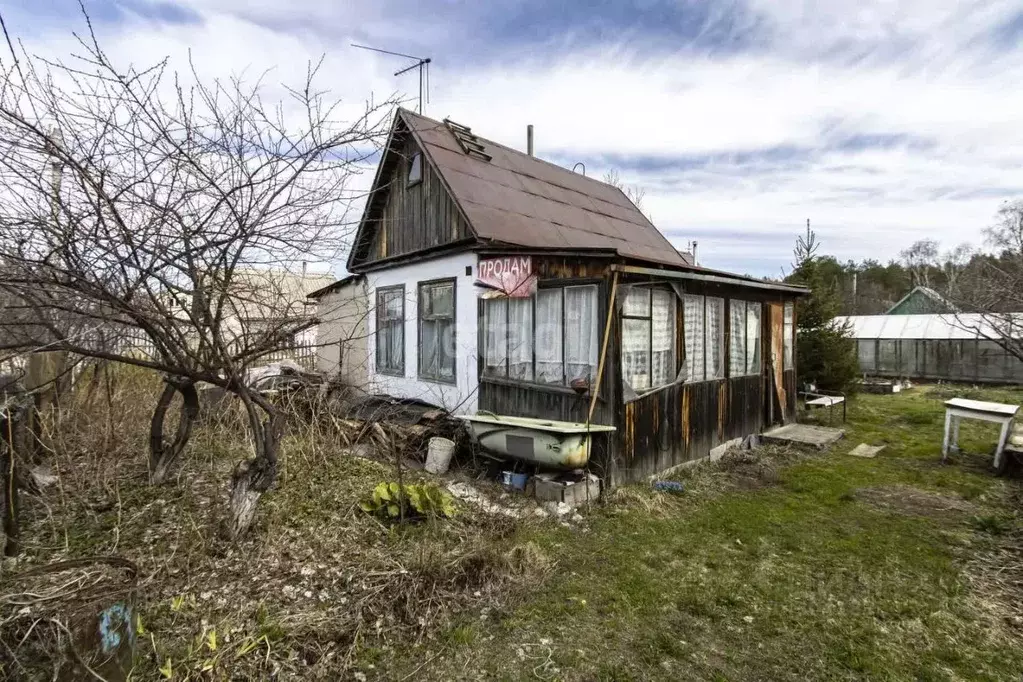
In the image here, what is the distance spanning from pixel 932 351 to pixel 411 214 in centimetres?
1895

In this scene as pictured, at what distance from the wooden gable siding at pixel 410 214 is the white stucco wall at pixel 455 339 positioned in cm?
33

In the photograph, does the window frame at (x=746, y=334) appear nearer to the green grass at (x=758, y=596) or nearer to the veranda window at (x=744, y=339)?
the veranda window at (x=744, y=339)

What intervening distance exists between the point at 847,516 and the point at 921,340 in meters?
17.2

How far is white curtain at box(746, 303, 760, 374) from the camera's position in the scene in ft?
27.5

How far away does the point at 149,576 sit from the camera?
3.48 m

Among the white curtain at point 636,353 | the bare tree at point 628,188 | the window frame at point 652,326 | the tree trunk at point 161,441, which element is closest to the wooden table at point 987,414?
the window frame at point 652,326

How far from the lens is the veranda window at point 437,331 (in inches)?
308

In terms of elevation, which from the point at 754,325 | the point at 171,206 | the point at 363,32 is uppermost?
the point at 363,32

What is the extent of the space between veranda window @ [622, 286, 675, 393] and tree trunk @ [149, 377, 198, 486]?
4.24 m

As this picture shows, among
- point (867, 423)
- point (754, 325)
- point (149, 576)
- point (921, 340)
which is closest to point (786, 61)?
point (754, 325)

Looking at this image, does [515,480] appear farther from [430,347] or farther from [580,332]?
[430,347]

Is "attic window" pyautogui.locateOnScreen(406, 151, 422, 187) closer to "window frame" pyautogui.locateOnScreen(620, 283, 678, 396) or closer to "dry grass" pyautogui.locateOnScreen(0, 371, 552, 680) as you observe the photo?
"window frame" pyautogui.locateOnScreen(620, 283, 678, 396)

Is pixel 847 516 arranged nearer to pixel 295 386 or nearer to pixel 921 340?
pixel 295 386

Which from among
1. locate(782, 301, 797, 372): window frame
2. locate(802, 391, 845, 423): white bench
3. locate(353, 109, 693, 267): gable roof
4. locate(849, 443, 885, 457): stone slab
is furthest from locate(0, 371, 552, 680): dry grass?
locate(802, 391, 845, 423): white bench
